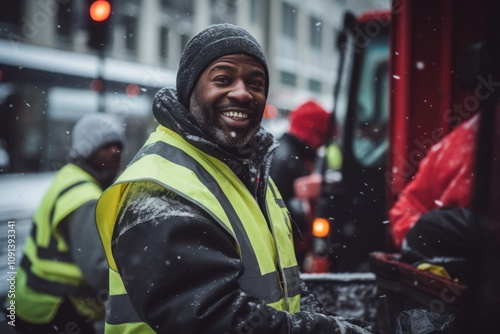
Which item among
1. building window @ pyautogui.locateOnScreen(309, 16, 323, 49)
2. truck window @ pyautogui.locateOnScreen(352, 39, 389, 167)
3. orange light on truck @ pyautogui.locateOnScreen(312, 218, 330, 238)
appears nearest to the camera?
orange light on truck @ pyautogui.locateOnScreen(312, 218, 330, 238)

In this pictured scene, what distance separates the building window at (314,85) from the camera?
122 feet

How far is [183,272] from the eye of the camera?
4.81ft

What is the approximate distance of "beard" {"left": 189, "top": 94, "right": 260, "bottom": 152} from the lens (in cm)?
188

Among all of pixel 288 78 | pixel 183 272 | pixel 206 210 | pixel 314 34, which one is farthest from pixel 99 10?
pixel 314 34

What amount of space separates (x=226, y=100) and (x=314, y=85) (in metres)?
36.6

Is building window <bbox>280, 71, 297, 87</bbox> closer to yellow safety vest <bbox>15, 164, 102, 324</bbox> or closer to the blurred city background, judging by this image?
the blurred city background

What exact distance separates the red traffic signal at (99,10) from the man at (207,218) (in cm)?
455

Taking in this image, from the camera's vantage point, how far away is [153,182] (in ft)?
5.29

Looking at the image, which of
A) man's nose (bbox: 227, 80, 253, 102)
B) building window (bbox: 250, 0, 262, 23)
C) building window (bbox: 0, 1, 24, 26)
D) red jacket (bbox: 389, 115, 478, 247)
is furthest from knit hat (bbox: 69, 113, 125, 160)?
building window (bbox: 250, 0, 262, 23)

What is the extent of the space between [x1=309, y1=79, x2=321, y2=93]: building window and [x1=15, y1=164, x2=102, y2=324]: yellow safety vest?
34914 mm

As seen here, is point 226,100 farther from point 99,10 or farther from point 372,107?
point 99,10

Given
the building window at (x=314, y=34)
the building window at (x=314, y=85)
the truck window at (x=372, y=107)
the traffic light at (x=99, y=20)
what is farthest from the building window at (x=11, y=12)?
the building window at (x=314, y=85)

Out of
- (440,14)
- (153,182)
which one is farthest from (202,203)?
(440,14)

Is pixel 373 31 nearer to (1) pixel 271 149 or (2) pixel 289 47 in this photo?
(1) pixel 271 149
